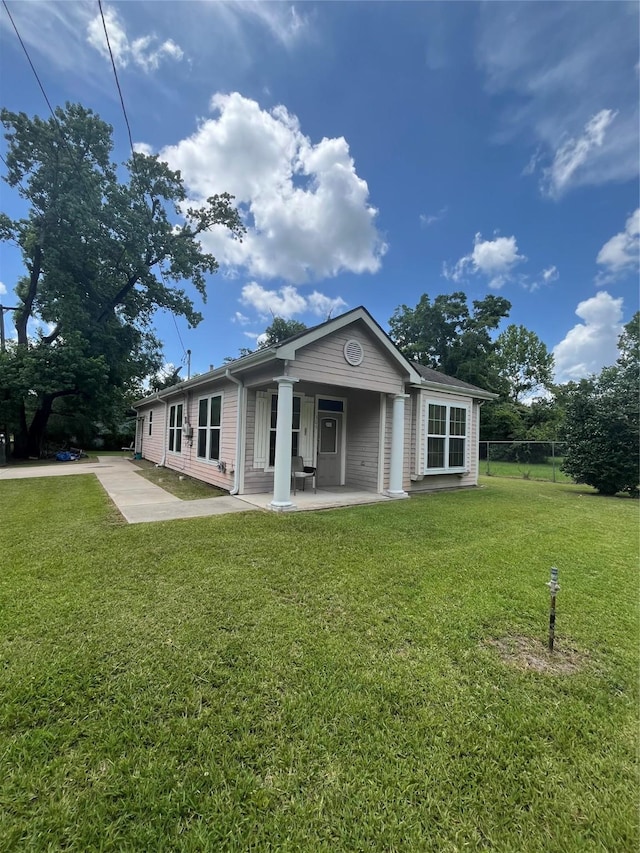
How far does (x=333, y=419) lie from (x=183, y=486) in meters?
4.28

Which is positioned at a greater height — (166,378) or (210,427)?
→ (166,378)

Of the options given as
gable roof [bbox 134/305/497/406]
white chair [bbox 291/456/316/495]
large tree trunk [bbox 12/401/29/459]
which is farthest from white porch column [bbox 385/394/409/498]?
large tree trunk [bbox 12/401/29/459]

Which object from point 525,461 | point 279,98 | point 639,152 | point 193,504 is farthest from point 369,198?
point 525,461

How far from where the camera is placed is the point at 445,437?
9.97m

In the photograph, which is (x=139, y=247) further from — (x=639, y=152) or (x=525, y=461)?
(x=525, y=461)

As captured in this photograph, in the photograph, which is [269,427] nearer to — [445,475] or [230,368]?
[230,368]

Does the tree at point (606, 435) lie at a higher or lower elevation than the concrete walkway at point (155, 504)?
higher

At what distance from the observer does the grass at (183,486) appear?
8.20 m

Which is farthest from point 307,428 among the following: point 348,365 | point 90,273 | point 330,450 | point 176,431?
point 90,273

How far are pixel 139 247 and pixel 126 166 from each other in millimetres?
4683

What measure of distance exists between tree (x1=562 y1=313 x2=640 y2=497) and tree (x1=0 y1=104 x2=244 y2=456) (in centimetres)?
1940

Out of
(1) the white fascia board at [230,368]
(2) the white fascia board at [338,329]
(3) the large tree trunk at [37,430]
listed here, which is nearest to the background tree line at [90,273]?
(3) the large tree trunk at [37,430]

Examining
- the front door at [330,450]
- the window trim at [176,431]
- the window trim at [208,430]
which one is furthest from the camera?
the window trim at [176,431]

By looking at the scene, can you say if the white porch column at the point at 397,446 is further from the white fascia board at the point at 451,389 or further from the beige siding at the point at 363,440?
the white fascia board at the point at 451,389
